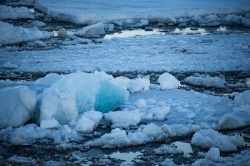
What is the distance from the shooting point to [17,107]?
3455 mm

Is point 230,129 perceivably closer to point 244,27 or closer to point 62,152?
point 62,152

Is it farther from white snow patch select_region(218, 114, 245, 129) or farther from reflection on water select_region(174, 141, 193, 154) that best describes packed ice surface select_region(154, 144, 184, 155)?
white snow patch select_region(218, 114, 245, 129)

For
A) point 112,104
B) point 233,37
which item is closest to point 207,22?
point 233,37

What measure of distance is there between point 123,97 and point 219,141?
1099mm

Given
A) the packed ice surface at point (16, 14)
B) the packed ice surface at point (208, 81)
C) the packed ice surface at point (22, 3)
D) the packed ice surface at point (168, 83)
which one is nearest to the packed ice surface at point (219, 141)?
the packed ice surface at point (168, 83)

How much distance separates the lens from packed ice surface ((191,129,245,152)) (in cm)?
309

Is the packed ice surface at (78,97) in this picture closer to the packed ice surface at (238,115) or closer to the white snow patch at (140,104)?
the white snow patch at (140,104)

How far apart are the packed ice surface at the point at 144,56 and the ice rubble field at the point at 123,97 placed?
0.5 inches

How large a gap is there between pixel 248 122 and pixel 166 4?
8.36 metres

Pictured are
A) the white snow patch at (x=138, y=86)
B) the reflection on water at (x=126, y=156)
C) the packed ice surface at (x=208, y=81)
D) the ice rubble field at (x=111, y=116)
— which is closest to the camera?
the reflection on water at (x=126, y=156)

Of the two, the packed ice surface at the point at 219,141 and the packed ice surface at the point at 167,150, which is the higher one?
the packed ice surface at the point at 219,141

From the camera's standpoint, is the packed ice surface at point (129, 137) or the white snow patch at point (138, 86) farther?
the white snow patch at point (138, 86)

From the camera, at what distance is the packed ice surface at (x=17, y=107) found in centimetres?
343

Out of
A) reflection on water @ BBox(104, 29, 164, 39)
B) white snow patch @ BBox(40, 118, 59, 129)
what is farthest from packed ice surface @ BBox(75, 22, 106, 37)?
white snow patch @ BBox(40, 118, 59, 129)
